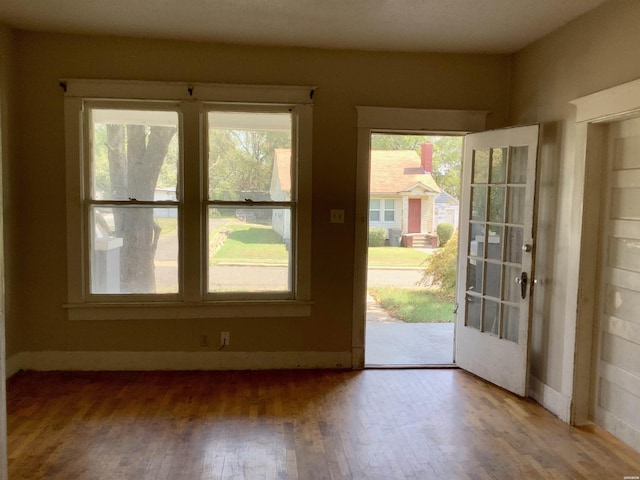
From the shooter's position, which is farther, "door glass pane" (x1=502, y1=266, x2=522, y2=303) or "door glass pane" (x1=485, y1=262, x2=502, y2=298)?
"door glass pane" (x1=485, y1=262, x2=502, y2=298)

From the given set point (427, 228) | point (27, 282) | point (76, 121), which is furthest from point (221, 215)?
point (427, 228)

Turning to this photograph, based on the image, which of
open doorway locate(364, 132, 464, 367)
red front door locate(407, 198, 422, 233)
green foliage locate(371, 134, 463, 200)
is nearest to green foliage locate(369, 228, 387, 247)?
open doorway locate(364, 132, 464, 367)

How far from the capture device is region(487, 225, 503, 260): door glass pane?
12.5 ft

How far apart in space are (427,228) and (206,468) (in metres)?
9.22

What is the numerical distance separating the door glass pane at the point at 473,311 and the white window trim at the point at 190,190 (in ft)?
4.42

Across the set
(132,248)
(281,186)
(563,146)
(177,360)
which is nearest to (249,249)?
(281,186)

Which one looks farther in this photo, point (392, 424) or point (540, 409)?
point (540, 409)

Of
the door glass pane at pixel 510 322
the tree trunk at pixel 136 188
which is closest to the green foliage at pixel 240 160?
the tree trunk at pixel 136 188

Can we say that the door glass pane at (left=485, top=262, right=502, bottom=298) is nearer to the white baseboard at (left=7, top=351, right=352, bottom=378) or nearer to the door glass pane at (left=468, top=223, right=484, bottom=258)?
the door glass pane at (left=468, top=223, right=484, bottom=258)

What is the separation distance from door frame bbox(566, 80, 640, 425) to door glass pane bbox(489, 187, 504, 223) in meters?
0.70

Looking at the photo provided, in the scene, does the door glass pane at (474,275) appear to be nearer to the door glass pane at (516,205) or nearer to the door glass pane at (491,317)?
the door glass pane at (491,317)

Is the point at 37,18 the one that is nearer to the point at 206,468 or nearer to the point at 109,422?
the point at 109,422

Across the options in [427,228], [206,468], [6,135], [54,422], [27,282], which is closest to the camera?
[206,468]

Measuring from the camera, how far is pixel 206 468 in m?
2.59
